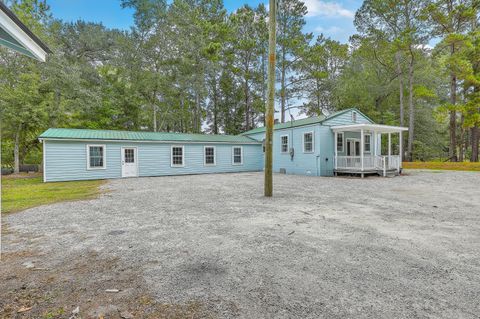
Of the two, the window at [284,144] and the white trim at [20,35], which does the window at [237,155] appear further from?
the white trim at [20,35]

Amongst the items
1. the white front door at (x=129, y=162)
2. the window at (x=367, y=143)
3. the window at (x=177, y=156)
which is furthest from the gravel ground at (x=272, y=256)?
the window at (x=367, y=143)

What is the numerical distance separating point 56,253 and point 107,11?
25.2 meters

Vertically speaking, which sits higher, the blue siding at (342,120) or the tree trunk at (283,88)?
the tree trunk at (283,88)

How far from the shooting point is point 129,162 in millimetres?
14062

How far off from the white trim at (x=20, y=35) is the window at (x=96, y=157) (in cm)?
1134

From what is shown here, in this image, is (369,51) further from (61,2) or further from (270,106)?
(61,2)

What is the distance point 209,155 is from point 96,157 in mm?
6791

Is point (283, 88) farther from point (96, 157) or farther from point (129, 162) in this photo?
point (96, 157)

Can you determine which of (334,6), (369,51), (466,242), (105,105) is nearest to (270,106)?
(466,242)

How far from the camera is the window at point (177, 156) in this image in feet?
50.8

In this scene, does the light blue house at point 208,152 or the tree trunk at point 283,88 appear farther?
the tree trunk at point 283,88

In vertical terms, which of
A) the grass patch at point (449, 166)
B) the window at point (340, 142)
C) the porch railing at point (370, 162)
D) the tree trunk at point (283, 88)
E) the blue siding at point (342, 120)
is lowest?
the grass patch at point (449, 166)

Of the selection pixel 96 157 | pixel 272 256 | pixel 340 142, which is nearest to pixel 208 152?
pixel 96 157

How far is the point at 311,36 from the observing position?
77.3ft
